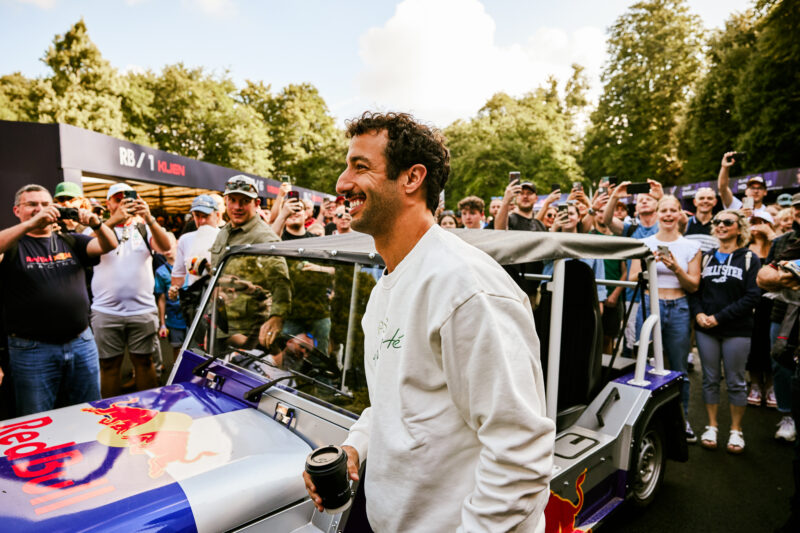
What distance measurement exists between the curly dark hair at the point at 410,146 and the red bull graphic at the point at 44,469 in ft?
4.94

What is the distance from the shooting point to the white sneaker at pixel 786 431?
4.49m

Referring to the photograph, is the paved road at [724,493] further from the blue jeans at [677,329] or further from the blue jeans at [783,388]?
the blue jeans at [677,329]

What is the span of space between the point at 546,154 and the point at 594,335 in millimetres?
28209

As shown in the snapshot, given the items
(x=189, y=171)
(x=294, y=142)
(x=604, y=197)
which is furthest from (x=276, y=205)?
(x=294, y=142)

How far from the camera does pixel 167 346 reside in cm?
809

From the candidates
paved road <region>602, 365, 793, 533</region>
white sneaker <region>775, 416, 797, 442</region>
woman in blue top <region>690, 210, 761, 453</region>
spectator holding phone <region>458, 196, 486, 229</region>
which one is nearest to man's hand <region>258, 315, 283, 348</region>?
paved road <region>602, 365, 793, 533</region>

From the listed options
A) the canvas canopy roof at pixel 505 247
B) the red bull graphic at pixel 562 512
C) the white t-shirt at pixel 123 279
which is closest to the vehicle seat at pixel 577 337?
the canvas canopy roof at pixel 505 247

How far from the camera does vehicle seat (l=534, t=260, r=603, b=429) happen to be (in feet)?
9.08

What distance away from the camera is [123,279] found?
15.0ft

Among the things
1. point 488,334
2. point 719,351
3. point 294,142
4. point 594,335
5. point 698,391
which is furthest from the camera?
point 294,142

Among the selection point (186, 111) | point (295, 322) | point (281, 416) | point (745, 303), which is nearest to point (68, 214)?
point (295, 322)

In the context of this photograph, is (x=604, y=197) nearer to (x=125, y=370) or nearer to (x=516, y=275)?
(x=516, y=275)

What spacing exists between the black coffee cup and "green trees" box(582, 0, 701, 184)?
116ft

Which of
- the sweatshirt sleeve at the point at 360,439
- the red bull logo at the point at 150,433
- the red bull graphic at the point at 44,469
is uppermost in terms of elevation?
the sweatshirt sleeve at the point at 360,439
